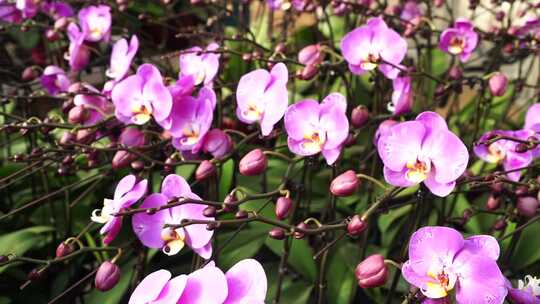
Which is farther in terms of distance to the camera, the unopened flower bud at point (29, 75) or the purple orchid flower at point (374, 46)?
the unopened flower bud at point (29, 75)

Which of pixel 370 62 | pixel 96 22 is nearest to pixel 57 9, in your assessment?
pixel 96 22

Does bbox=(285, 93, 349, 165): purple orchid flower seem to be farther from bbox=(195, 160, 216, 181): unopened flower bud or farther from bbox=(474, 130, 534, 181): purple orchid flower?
bbox=(474, 130, 534, 181): purple orchid flower

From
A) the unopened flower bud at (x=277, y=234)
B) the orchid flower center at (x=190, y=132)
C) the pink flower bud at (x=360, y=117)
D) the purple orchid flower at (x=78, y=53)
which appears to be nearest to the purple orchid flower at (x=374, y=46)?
the pink flower bud at (x=360, y=117)

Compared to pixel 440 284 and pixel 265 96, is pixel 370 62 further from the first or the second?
pixel 440 284

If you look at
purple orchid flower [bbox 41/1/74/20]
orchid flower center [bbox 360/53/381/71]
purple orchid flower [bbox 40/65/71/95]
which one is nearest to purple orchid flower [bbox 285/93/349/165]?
orchid flower center [bbox 360/53/381/71]

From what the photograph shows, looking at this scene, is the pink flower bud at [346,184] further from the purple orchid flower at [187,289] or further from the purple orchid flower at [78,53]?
the purple orchid flower at [78,53]
